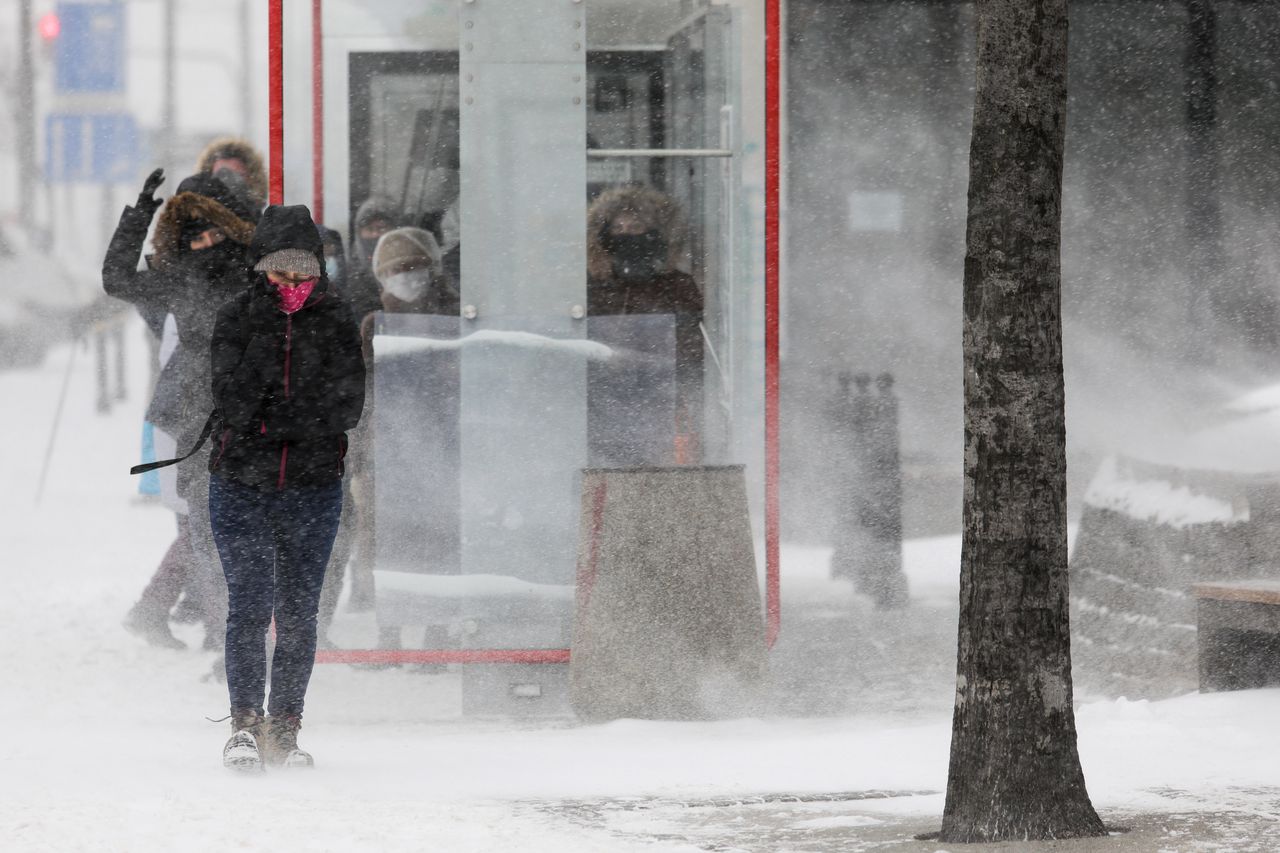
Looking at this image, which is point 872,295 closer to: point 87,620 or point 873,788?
point 87,620

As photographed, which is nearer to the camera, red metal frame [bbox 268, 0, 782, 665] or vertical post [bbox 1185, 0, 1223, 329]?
red metal frame [bbox 268, 0, 782, 665]

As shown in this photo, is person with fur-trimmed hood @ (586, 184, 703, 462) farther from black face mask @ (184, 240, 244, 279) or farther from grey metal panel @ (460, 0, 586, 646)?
black face mask @ (184, 240, 244, 279)

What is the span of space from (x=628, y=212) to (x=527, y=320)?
520mm

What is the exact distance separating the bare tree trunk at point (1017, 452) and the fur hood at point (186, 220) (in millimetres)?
3708

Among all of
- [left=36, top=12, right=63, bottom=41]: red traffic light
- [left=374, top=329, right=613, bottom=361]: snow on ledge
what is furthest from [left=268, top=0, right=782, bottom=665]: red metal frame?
[left=36, top=12, right=63, bottom=41]: red traffic light

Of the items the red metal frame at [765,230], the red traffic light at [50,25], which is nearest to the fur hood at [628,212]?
the red metal frame at [765,230]

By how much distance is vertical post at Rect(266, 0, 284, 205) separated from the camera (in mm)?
6898

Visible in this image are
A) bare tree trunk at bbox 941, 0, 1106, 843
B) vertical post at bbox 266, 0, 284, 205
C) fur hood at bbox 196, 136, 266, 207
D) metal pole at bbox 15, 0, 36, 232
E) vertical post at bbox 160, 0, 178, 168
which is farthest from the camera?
metal pole at bbox 15, 0, 36, 232

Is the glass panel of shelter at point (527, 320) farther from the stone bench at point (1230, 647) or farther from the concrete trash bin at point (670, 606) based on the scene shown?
the stone bench at point (1230, 647)

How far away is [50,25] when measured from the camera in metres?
22.1

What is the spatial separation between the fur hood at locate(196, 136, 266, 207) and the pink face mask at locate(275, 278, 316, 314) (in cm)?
221

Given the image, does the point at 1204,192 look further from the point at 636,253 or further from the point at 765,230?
A: the point at 636,253

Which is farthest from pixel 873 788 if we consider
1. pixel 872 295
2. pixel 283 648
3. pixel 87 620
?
pixel 872 295

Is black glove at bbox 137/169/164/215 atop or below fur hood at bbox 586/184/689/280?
atop
